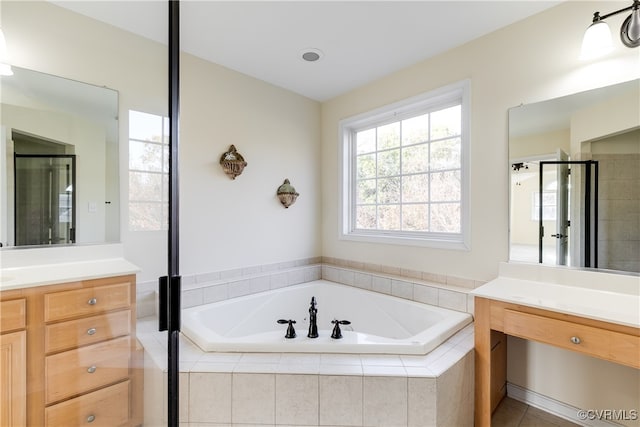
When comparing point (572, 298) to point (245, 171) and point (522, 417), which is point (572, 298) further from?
point (245, 171)

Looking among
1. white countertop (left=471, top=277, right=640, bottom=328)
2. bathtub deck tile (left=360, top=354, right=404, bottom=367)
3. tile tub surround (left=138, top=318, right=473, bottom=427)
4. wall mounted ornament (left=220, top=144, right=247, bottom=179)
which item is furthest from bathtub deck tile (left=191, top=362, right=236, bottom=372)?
wall mounted ornament (left=220, top=144, right=247, bottom=179)

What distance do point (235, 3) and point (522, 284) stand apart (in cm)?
237

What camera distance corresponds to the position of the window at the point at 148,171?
1.40m

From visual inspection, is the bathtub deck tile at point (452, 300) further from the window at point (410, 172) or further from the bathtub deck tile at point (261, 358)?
the bathtub deck tile at point (261, 358)

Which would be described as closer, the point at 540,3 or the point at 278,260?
the point at 540,3

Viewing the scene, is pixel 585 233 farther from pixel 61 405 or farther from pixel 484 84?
pixel 61 405

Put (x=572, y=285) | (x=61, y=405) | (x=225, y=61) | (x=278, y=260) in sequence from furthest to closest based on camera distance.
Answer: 1. (x=278, y=260)
2. (x=225, y=61)
3. (x=572, y=285)
4. (x=61, y=405)

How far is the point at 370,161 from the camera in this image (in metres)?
2.98

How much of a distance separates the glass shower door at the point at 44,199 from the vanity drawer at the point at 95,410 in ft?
2.28

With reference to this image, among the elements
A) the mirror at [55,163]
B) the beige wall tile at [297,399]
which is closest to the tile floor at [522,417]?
the beige wall tile at [297,399]

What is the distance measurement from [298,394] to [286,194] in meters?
1.76

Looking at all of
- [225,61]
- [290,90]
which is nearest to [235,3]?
[225,61]

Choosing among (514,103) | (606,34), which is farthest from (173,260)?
(606,34)

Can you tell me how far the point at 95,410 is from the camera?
1346mm
